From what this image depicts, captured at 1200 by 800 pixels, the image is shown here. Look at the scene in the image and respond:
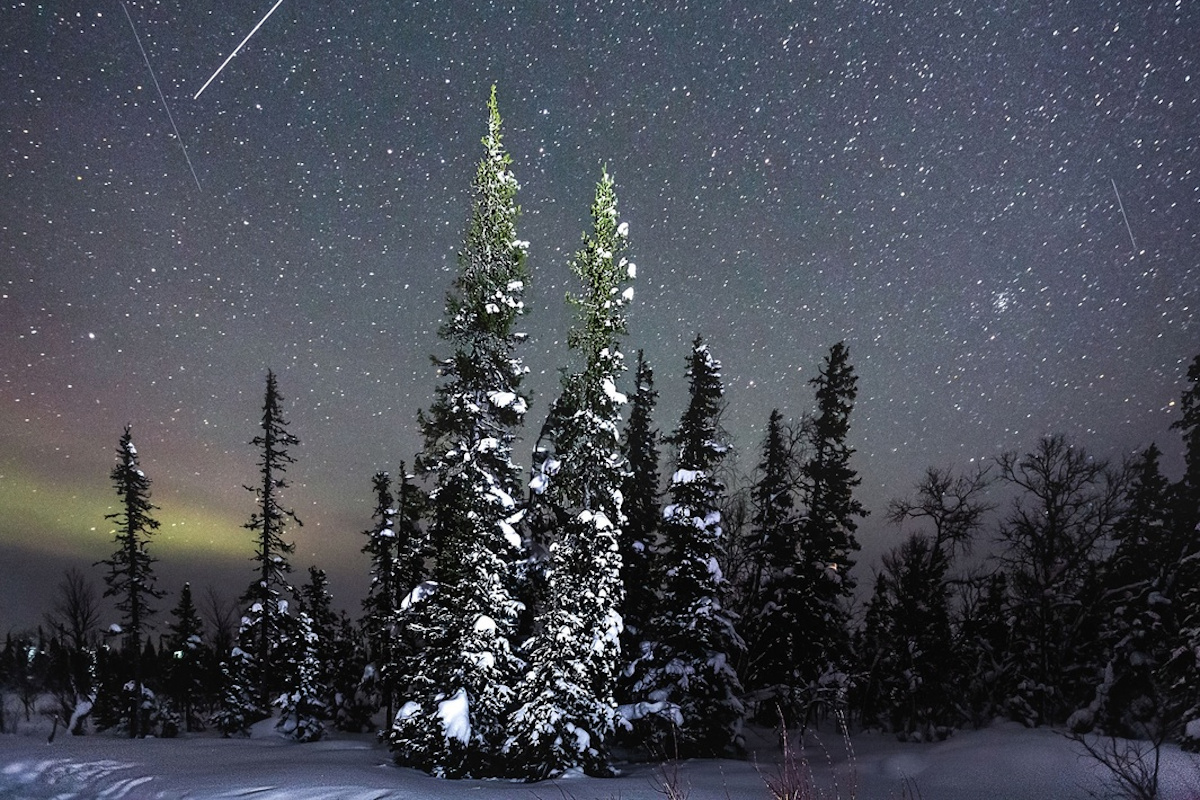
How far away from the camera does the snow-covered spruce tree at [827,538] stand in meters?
25.5

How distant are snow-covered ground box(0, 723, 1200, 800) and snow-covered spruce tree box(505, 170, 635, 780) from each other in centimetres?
107

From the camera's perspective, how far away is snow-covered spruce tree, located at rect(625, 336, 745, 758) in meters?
20.4

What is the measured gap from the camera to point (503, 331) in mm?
18328

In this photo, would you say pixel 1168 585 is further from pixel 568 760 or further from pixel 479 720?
pixel 479 720

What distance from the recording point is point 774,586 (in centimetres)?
2612

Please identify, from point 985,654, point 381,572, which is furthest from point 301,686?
point 985,654

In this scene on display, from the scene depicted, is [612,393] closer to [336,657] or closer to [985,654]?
[985,654]

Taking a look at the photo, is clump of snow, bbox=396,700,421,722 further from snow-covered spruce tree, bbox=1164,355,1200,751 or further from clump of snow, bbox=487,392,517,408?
snow-covered spruce tree, bbox=1164,355,1200,751

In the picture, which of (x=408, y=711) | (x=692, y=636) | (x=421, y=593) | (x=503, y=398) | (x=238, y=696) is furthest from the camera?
(x=238, y=696)

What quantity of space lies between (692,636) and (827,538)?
30.4 ft

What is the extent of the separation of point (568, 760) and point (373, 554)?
2211 centimetres

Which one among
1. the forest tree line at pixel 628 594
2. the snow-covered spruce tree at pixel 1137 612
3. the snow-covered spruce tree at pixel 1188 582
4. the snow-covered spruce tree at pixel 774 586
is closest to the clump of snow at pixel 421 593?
the forest tree line at pixel 628 594

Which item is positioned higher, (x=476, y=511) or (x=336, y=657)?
(x=476, y=511)

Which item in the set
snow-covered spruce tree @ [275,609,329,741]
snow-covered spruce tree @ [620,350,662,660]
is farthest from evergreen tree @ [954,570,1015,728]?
snow-covered spruce tree @ [275,609,329,741]
